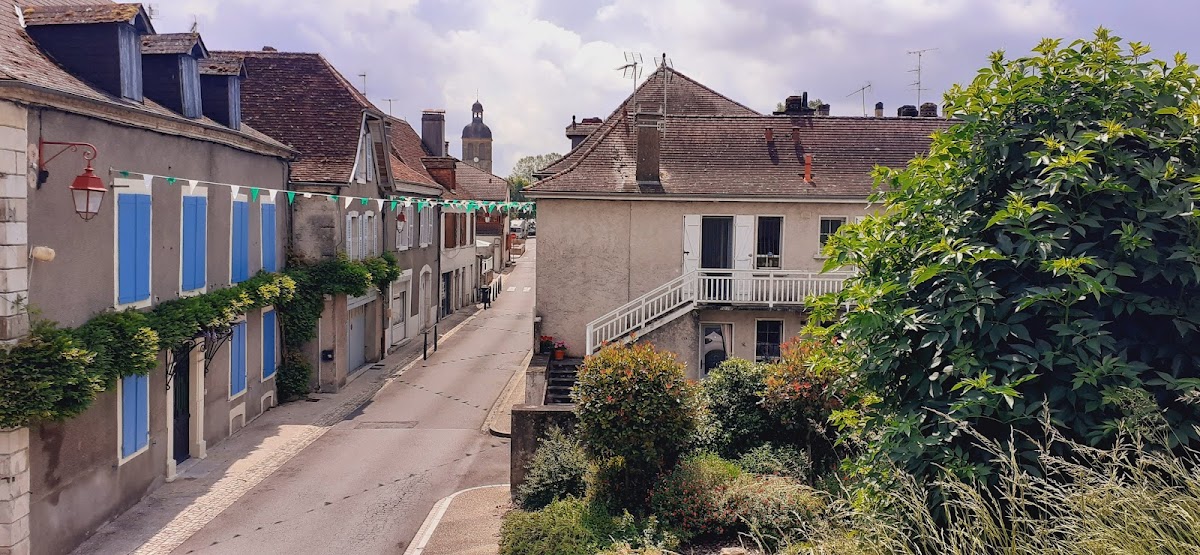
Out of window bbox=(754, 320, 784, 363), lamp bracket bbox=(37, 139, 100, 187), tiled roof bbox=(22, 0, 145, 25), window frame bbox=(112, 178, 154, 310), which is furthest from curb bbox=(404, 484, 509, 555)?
tiled roof bbox=(22, 0, 145, 25)

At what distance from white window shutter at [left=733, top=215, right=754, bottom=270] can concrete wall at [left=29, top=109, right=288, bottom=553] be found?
11.7 metres

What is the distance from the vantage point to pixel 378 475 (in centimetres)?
1528

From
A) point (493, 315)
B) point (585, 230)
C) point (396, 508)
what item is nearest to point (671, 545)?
point (396, 508)

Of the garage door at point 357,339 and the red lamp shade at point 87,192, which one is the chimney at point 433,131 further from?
the red lamp shade at point 87,192

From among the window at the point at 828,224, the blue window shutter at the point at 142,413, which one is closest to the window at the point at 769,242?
the window at the point at 828,224

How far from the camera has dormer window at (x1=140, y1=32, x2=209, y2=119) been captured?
15352mm

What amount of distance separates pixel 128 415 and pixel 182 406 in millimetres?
2410

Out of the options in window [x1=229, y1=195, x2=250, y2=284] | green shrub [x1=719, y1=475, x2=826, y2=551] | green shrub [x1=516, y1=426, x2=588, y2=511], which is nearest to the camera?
green shrub [x1=719, y1=475, x2=826, y2=551]

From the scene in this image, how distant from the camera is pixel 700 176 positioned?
21.5m

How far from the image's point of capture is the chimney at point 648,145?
20844 mm

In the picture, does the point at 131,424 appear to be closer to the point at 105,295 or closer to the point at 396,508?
the point at 105,295

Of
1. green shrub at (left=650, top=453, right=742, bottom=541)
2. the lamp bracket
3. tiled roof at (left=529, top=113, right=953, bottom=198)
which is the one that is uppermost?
tiled roof at (left=529, top=113, right=953, bottom=198)

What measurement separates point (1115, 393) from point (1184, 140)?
6.69 ft

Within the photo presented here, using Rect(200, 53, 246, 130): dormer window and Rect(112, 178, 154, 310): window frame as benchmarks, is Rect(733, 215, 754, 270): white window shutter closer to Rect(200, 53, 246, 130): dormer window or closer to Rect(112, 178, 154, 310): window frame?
Rect(200, 53, 246, 130): dormer window
